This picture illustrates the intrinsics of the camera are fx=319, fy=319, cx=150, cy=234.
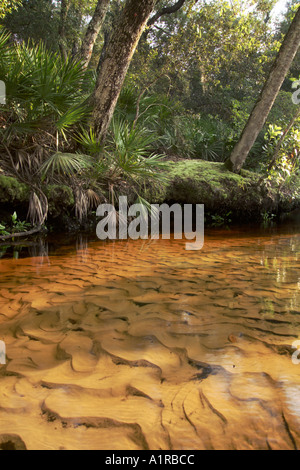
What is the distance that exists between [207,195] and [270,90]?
3.08 meters

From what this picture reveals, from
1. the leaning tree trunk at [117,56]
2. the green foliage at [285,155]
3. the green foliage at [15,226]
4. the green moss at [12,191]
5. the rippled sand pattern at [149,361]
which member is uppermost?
the leaning tree trunk at [117,56]

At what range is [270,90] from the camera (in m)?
8.11

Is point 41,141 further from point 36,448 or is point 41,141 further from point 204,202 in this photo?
point 36,448

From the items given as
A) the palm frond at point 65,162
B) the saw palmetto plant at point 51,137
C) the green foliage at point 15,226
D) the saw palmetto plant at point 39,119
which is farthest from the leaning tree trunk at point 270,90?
the green foliage at point 15,226

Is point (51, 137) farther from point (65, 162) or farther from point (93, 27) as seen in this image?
point (93, 27)

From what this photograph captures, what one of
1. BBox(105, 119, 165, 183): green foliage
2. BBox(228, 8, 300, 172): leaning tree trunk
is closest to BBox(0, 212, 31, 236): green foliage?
BBox(105, 119, 165, 183): green foliage

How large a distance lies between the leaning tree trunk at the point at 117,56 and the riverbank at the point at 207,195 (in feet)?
5.46

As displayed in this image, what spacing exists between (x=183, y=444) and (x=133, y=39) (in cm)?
638

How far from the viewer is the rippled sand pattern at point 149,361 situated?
1.29 metres

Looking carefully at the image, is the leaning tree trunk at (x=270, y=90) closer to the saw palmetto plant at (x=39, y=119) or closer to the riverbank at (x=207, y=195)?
the riverbank at (x=207, y=195)

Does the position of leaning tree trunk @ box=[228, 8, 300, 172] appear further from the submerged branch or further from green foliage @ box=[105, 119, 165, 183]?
the submerged branch

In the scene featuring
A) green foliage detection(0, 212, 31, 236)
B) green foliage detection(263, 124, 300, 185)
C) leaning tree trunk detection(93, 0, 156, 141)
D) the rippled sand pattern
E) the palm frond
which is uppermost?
leaning tree trunk detection(93, 0, 156, 141)

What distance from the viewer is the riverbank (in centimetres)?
620

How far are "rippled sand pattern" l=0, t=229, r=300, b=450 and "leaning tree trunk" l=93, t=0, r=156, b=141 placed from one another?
12.9 feet
